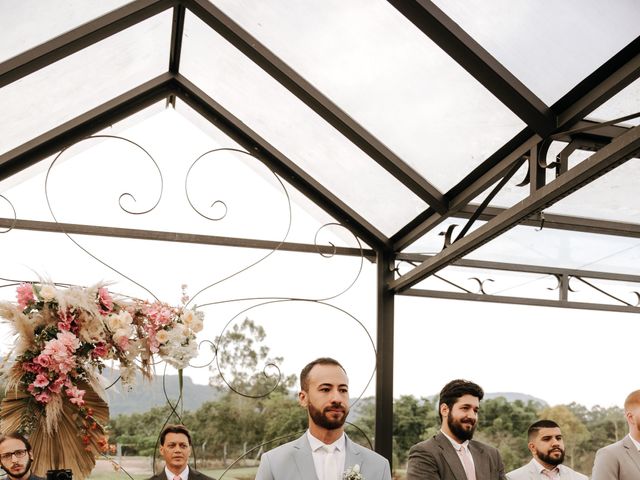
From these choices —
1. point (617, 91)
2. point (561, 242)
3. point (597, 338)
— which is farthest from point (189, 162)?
point (597, 338)

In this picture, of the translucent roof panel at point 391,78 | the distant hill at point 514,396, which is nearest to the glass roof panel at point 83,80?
the translucent roof panel at point 391,78

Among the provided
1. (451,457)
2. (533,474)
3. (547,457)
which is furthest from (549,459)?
(451,457)

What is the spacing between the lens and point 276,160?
5.41 m

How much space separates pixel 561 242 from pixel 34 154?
11.3ft

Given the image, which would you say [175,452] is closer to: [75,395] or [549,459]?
[75,395]

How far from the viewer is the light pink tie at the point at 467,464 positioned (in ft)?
12.8

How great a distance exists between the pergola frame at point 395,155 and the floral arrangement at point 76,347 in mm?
1737

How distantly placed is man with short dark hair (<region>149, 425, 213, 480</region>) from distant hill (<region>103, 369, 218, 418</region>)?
0.47 meters

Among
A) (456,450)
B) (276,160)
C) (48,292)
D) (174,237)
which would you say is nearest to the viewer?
(48,292)

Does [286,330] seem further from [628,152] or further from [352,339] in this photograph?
[628,152]

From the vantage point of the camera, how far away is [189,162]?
212 inches

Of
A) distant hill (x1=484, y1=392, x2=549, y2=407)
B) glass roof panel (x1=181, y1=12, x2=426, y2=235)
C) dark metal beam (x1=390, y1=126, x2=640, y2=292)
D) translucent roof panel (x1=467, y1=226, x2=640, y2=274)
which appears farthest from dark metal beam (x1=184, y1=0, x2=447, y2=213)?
distant hill (x1=484, y1=392, x2=549, y2=407)

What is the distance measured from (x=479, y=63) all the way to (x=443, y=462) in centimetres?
189

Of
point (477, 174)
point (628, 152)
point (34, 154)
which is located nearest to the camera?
point (628, 152)
